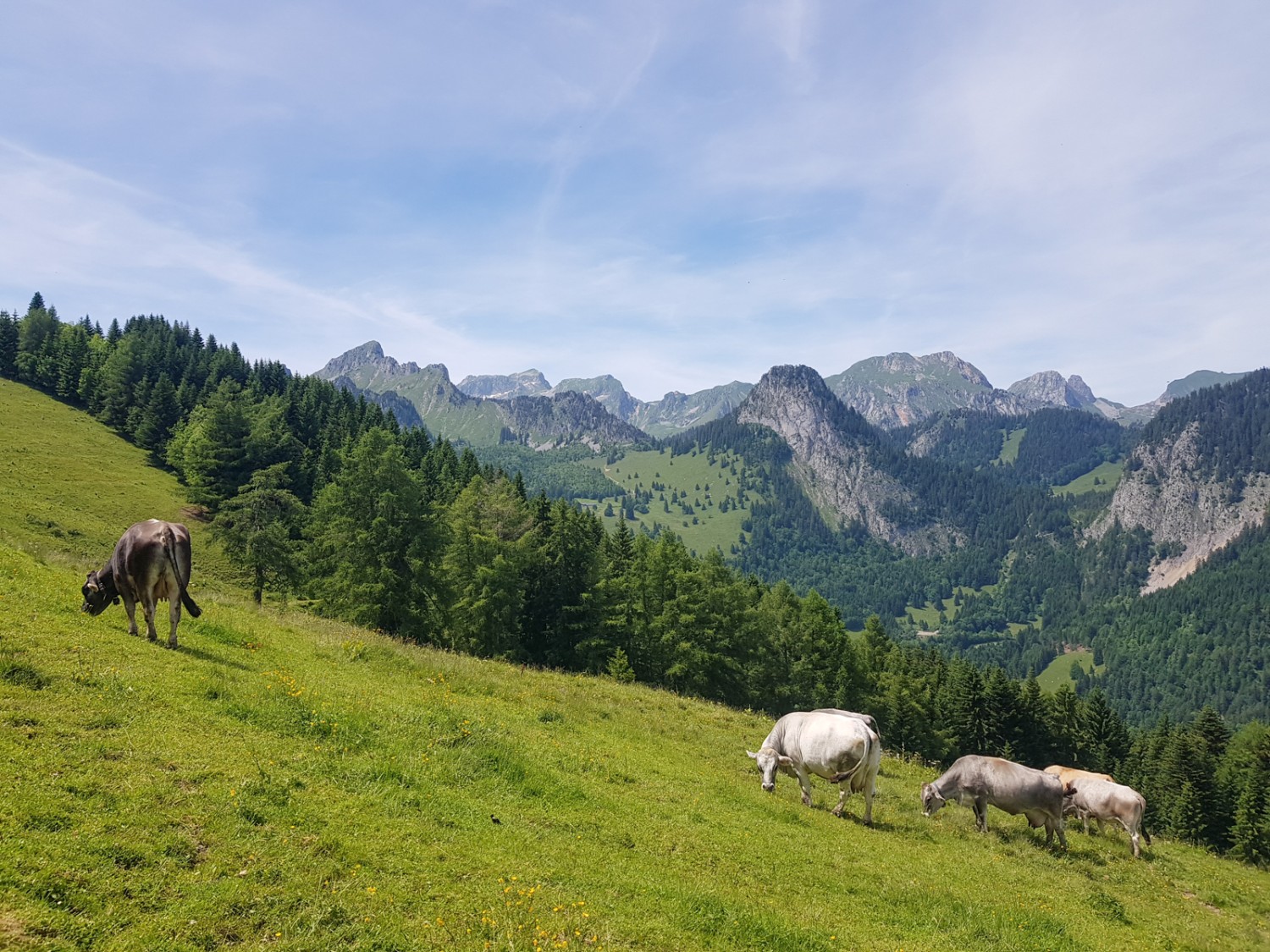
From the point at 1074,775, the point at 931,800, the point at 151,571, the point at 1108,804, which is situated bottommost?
the point at 1074,775

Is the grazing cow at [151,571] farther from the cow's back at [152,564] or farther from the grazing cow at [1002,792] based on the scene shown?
the grazing cow at [1002,792]

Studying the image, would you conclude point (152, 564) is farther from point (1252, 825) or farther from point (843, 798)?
point (1252, 825)

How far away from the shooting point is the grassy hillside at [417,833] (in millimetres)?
7566

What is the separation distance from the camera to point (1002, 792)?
21.6m

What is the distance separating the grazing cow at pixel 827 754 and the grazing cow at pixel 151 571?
17.3 metres

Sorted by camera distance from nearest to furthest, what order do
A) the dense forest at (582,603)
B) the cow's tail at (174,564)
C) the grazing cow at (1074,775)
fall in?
the cow's tail at (174,564) → the grazing cow at (1074,775) → the dense forest at (582,603)

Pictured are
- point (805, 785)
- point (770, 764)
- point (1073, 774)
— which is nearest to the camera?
point (805, 785)

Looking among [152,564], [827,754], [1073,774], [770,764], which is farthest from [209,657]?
[1073,774]

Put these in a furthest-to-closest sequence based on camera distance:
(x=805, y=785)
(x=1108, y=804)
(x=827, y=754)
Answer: (x=1108, y=804)
(x=805, y=785)
(x=827, y=754)

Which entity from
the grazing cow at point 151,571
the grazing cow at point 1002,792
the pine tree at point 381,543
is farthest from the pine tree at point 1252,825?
the grazing cow at point 151,571

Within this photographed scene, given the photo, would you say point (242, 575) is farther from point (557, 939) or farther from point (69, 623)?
point (557, 939)

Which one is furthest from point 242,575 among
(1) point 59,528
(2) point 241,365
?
(2) point 241,365

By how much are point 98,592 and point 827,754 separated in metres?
20.8

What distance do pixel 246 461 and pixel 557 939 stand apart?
3892 inches
